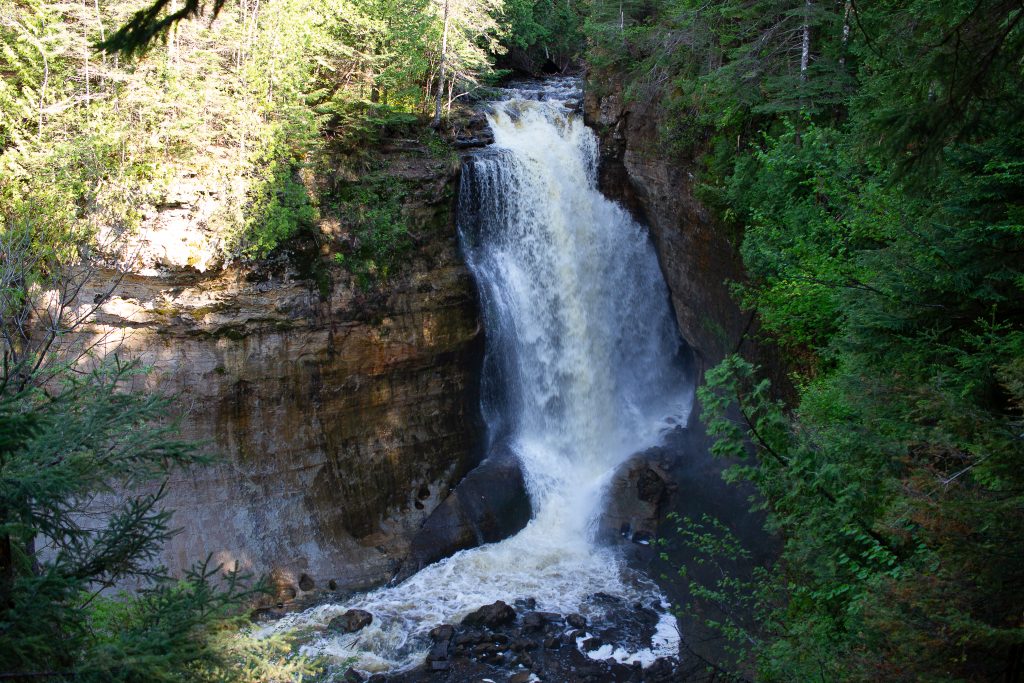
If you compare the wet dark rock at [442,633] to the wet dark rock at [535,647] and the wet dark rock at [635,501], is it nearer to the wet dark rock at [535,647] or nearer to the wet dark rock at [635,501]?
the wet dark rock at [535,647]

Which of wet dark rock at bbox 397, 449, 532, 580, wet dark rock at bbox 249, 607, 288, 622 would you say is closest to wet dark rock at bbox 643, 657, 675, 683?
wet dark rock at bbox 397, 449, 532, 580

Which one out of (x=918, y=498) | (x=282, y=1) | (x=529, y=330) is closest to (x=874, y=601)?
(x=918, y=498)

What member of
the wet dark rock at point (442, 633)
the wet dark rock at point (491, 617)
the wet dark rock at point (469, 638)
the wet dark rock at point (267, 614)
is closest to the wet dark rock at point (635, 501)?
the wet dark rock at point (491, 617)

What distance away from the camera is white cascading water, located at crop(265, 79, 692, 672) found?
1538 centimetres

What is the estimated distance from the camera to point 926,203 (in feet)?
23.3

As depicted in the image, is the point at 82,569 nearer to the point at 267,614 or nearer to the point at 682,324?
the point at 267,614

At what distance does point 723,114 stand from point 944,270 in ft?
29.4

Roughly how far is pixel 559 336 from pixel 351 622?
776cm

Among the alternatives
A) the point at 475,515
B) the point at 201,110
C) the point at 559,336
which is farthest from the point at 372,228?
the point at 475,515

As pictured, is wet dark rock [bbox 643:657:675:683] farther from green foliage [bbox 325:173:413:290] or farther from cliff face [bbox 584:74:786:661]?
green foliage [bbox 325:173:413:290]

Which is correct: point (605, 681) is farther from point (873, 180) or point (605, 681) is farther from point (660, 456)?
point (873, 180)

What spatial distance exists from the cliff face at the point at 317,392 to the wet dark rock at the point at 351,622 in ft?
4.17

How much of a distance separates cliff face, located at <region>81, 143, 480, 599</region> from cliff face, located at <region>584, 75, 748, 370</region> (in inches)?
176

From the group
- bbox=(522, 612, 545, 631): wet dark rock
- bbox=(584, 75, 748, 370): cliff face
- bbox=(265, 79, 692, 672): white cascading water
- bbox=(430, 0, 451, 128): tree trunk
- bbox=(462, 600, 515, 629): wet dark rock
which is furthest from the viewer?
bbox=(430, 0, 451, 128): tree trunk
